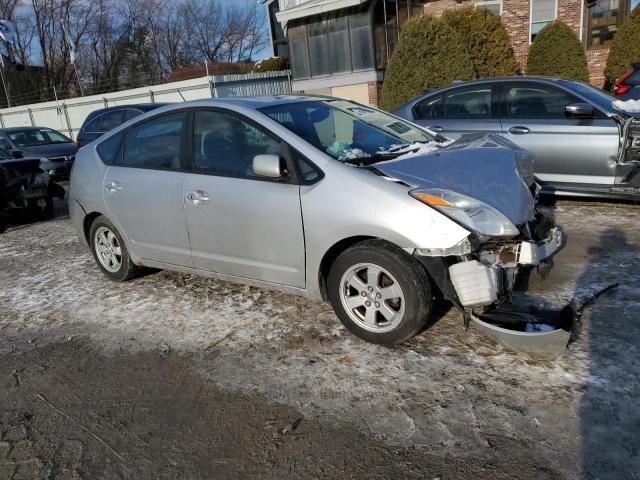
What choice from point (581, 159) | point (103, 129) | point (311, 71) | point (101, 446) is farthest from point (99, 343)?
point (311, 71)

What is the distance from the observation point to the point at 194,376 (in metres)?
3.42

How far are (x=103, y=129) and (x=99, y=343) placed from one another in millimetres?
10343

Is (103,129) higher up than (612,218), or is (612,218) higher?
(103,129)

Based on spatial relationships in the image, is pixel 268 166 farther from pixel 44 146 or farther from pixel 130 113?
pixel 44 146

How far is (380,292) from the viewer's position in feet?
11.1

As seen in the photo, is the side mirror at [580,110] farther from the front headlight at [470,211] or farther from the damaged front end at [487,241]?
the front headlight at [470,211]

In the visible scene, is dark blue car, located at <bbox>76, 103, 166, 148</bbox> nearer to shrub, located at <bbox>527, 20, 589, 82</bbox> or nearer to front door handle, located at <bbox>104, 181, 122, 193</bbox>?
front door handle, located at <bbox>104, 181, 122, 193</bbox>

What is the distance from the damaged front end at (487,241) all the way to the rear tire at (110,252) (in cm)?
276

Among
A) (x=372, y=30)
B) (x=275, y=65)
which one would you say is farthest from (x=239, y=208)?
(x=275, y=65)

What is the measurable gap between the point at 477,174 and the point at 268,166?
1.36 m

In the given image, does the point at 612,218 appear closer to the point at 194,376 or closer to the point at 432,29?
the point at 194,376

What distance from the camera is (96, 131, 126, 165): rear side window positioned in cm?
492

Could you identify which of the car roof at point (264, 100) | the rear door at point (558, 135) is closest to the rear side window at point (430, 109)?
the rear door at point (558, 135)

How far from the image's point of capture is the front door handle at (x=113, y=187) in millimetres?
4746
